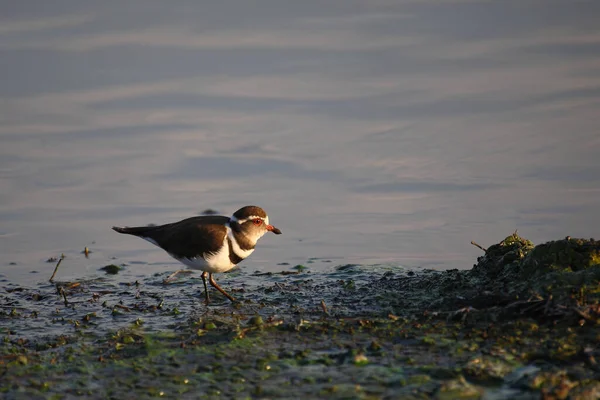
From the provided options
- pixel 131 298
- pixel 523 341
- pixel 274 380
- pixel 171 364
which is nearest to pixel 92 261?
pixel 131 298

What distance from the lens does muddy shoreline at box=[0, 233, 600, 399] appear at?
6.06 m

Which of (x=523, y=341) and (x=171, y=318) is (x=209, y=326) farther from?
(x=523, y=341)

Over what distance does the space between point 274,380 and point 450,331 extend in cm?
163

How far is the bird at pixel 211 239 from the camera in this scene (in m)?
9.22

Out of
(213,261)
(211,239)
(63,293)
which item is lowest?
(63,293)

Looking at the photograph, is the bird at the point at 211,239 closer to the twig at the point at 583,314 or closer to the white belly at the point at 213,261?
the white belly at the point at 213,261

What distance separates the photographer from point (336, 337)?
7121 millimetres

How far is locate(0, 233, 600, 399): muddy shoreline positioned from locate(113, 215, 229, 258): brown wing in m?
0.50

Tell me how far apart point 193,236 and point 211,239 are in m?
0.20

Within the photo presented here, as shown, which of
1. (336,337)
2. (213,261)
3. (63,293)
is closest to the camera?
(336,337)

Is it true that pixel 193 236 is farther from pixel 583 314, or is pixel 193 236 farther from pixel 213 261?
pixel 583 314

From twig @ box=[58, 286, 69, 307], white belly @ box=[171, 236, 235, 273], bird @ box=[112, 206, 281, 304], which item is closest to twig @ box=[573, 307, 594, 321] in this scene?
bird @ box=[112, 206, 281, 304]

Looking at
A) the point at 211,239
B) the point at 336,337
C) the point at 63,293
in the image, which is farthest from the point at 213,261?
the point at 336,337

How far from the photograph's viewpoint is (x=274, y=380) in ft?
20.4
